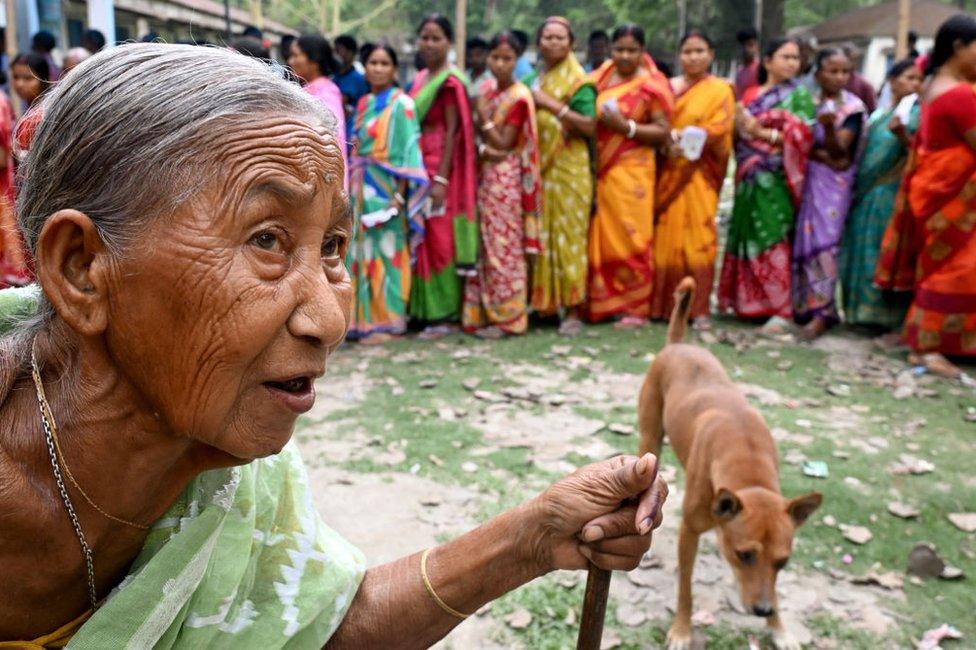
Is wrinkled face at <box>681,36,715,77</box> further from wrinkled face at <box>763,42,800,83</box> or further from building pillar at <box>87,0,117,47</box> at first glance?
building pillar at <box>87,0,117,47</box>

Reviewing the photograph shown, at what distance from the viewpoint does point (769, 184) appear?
774 centimetres

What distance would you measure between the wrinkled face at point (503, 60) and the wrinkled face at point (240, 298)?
6253mm

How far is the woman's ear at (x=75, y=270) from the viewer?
3.95ft

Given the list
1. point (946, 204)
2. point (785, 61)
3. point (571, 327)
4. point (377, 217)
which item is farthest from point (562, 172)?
point (946, 204)

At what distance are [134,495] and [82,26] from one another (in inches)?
737

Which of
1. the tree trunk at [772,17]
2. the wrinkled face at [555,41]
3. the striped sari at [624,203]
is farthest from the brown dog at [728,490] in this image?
the tree trunk at [772,17]

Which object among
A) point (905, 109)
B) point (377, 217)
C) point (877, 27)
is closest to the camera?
point (905, 109)

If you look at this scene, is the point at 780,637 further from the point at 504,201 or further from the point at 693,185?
the point at 693,185

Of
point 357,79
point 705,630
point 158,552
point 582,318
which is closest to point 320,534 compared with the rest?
point 158,552

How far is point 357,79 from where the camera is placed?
27.5 ft

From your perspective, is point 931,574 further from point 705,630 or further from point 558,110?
point 558,110

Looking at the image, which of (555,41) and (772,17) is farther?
(772,17)

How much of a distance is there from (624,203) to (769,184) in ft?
4.50

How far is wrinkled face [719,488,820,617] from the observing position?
3.09m
